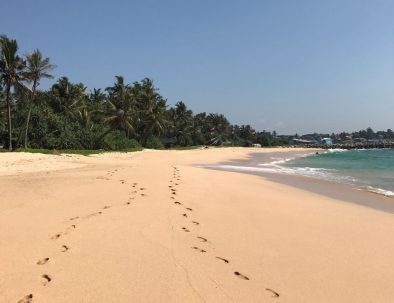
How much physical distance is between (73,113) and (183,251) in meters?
47.7

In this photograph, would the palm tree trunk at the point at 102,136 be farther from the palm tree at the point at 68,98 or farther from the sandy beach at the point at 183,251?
the sandy beach at the point at 183,251

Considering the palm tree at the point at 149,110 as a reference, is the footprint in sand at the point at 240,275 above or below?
below

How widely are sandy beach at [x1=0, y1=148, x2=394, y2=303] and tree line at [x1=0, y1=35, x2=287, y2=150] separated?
27.7m

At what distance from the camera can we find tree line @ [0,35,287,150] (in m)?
34.3

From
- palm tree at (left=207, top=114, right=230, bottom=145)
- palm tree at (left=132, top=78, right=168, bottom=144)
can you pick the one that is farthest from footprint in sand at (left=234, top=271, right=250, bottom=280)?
palm tree at (left=207, top=114, right=230, bottom=145)

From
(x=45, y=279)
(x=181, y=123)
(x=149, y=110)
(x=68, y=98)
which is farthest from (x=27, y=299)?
(x=181, y=123)

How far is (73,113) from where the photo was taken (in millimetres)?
49938

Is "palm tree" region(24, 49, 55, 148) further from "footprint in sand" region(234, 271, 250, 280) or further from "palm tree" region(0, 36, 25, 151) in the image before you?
"footprint in sand" region(234, 271, 250, 280)

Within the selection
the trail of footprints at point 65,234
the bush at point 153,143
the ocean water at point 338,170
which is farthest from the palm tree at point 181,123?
the trail of footprints at point 65,234

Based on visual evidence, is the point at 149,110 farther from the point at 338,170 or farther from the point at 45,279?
the point at 45,279

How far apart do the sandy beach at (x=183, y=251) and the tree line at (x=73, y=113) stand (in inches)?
1092

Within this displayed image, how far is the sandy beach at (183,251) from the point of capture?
405 cm

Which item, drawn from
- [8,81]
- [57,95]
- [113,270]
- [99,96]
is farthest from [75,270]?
[99,96]

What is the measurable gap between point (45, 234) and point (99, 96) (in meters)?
57.8
